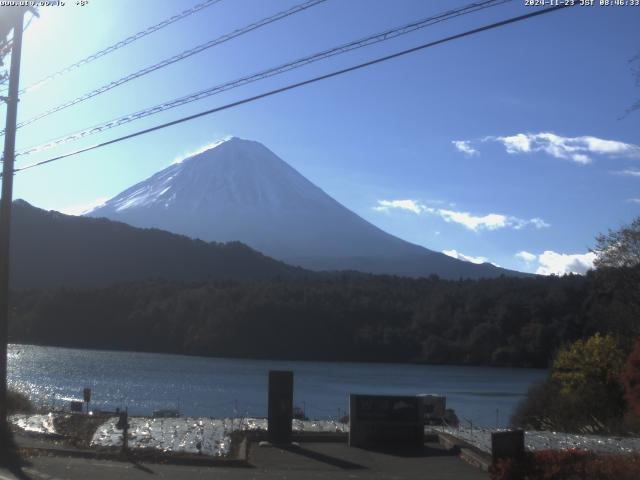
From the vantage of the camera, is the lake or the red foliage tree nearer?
the red foliage tree

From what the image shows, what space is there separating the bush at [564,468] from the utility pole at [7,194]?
9.47 m

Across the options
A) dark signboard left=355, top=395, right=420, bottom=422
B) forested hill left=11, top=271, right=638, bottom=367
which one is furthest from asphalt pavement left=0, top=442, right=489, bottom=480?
forested hill left=11, top=271, right=638, bottom=367

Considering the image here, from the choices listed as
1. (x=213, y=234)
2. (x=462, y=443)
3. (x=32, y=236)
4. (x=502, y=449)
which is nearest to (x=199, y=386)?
(x=462, y=443)

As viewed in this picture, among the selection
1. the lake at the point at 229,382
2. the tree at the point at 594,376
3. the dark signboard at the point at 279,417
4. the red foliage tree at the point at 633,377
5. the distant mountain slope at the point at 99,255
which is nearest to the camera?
the dark signboard at the point at 279,417

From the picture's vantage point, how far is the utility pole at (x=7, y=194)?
16109mm

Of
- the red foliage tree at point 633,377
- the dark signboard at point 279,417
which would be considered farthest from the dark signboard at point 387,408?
the red foliage tree at point 633,377

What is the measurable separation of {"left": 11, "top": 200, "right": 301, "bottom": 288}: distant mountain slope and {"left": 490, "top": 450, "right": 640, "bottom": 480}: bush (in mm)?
79328

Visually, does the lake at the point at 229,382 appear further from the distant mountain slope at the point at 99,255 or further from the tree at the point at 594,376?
the distant mountain slope at the point at 99,255

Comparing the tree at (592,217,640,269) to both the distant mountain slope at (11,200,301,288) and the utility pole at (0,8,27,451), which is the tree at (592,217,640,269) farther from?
the distant mountain slope at (11,200,301,288)

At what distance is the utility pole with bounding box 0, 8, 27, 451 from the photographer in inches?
634

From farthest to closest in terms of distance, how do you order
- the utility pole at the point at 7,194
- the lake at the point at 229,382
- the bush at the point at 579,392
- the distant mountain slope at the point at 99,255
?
the distant mountain slope at the point at 99,255, the lake at the point at 229,382, the bush at the point at 579,392, the utility pole at the point at 7,194

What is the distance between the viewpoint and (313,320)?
73438 mm

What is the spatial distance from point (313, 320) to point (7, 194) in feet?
189

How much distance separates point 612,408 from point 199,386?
88.7 ft
